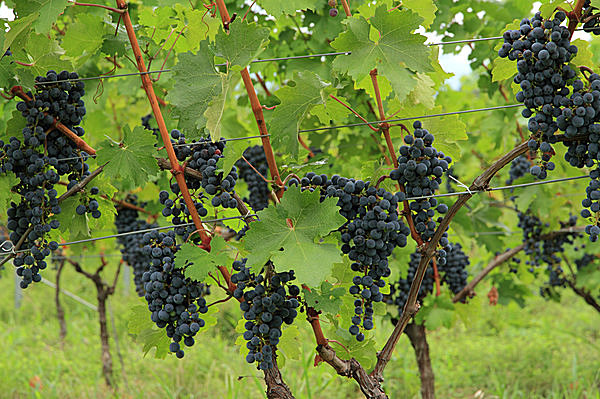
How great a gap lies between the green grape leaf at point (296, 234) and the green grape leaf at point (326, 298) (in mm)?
180

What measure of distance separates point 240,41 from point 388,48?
423 mm

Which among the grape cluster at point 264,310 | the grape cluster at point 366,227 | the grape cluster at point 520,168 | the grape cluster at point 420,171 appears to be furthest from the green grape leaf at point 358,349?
the grape cluster at point 520,168

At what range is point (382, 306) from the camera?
1.93m

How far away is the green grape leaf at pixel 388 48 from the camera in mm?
1541

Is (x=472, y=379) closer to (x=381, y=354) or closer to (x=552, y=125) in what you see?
(x=381, y=354)

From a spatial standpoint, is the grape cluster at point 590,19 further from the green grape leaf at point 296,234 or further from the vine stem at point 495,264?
the vine stem at point 495,264

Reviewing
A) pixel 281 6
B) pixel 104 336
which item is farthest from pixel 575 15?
pixel 104 336

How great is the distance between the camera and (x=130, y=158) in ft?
5.89

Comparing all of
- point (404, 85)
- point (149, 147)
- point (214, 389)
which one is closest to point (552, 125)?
point (404, 85)

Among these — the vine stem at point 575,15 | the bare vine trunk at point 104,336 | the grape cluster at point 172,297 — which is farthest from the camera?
the bare vine trunk at point 104,336

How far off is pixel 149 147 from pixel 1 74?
0.51 meters

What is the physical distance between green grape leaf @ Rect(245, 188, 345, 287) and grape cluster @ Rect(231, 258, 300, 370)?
0.42 ft

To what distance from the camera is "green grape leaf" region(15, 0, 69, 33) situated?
5.23 ft

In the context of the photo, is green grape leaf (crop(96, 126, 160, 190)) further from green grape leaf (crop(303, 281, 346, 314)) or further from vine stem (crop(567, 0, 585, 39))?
vine stem (crop(567, 0, 585, 39))
